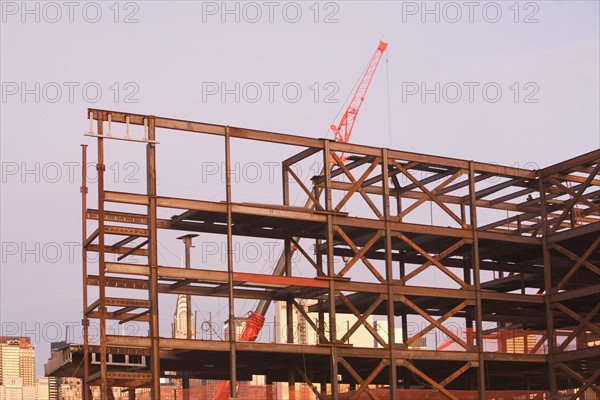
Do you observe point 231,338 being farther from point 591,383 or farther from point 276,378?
point 591,383

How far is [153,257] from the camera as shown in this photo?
62469 mm

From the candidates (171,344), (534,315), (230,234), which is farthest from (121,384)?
(534,315)

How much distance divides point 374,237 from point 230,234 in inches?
361

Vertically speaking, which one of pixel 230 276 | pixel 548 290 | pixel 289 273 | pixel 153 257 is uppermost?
pixel 153 257

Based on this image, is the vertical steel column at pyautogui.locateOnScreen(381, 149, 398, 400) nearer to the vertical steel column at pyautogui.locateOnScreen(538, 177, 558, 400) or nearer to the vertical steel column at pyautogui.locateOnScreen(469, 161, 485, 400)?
the vertical steel column at pyautogui.locateOnScreen(469, 161, 485, 400)

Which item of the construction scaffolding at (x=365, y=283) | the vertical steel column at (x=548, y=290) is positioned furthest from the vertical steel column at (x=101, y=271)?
the vertical steel column at (x=548, y=290)

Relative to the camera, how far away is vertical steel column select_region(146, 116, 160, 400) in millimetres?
61594

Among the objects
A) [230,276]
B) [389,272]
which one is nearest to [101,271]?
[230,276]

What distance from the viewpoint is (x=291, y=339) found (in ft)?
228

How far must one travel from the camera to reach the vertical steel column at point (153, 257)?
61.6m

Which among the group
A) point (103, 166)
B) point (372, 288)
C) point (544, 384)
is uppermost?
point (103, 166)

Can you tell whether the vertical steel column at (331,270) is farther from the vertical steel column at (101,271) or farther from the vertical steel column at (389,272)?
the vertical steel column at (101,271)

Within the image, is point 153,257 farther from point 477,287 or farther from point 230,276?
point 477,287

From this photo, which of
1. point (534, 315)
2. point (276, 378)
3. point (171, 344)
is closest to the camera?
point (171, 344)
